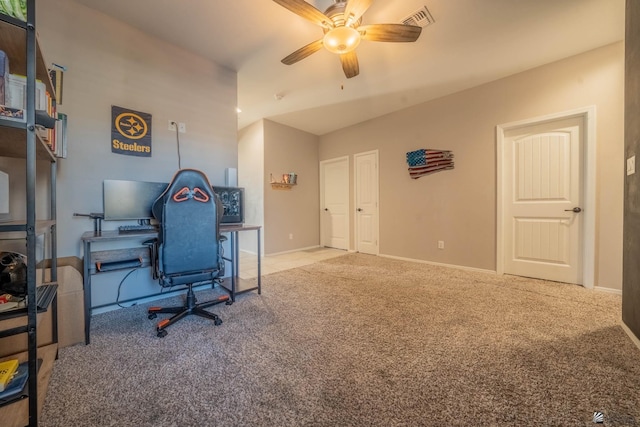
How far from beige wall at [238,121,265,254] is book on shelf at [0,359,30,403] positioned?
349 centimetres

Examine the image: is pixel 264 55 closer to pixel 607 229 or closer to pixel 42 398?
pixel 42 398

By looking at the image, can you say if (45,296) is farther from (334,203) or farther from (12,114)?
(334,203)

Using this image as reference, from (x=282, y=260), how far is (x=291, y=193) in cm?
→ 150

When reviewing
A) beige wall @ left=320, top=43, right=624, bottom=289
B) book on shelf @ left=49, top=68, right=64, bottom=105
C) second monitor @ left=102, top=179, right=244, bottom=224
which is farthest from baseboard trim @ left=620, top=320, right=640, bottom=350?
book on shelf @ left=49, top=68, right=64, bottom=105

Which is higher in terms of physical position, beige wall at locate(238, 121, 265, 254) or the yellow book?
beige wall at locate(238, 121, 265, 254)

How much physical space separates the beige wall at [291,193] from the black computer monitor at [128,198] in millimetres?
2468

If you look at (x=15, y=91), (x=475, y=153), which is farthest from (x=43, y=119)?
(x=475, y=153)

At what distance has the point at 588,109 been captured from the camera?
2.59 meters

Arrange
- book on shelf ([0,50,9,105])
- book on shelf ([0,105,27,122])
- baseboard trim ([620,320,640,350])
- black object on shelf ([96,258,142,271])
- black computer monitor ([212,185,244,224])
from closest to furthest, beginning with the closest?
book on shelf ([0,105,27,122]) < book on shelf ([0,50,9,105]) < baseboard trim ([620,320,640,350]) < black object on shelf ([96,258,142,271]) < black computer monitor ([212,185,244,224])

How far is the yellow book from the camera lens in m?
1.02

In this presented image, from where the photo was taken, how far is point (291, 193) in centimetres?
509

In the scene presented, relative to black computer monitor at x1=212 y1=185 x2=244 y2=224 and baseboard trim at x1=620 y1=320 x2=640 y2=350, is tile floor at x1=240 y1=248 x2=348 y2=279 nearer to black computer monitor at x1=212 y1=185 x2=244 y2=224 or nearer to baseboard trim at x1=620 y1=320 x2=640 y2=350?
black computer monitor at x1=212 y1=185 x2=244 y2=224

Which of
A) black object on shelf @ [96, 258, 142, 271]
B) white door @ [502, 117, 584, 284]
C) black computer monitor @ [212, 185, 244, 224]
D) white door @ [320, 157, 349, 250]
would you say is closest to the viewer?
black object on shelf @ [96, 258, 142, 271]

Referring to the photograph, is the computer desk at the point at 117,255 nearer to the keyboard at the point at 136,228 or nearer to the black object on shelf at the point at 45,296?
the keyboard at the point at 136,228
